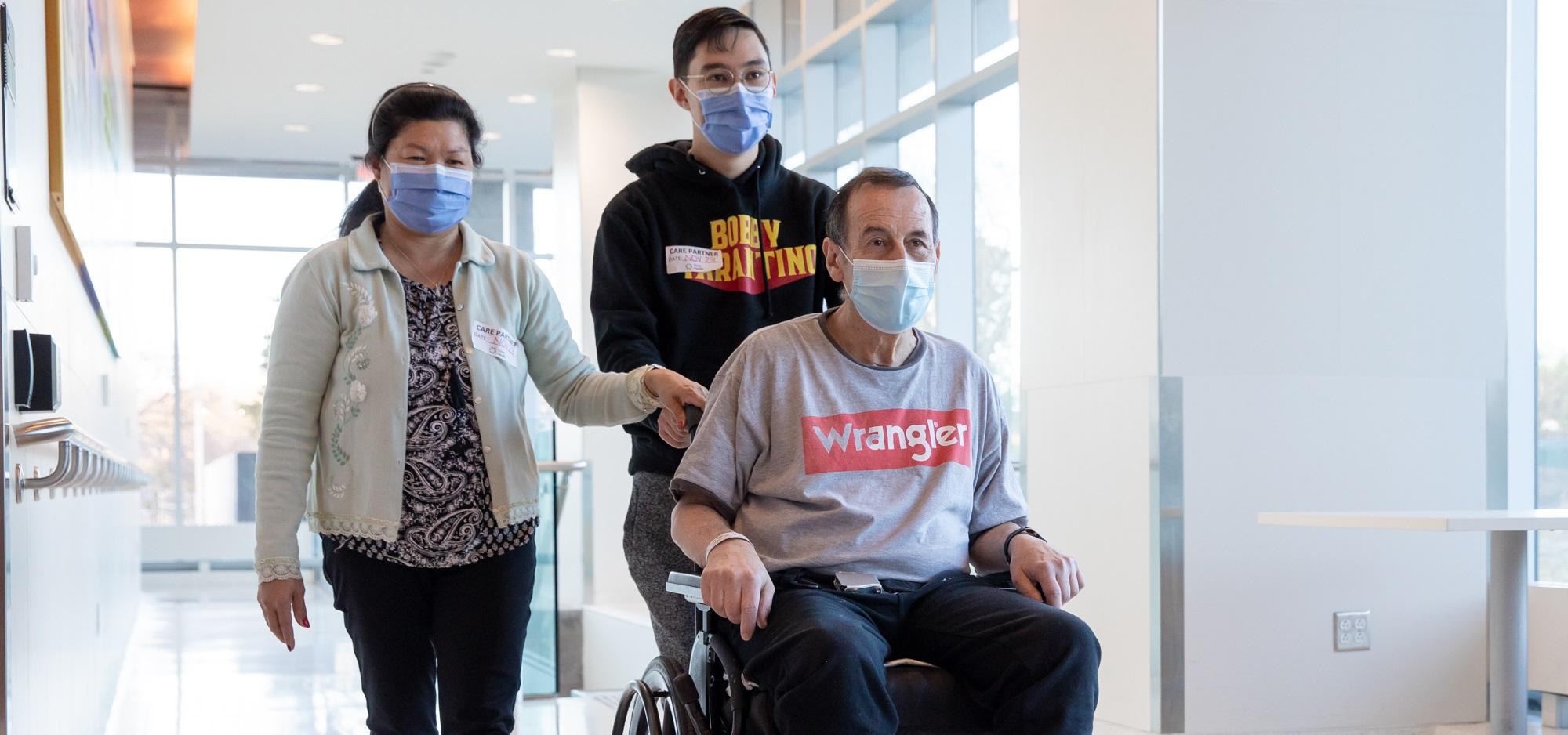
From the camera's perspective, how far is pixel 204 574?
13.3 metres

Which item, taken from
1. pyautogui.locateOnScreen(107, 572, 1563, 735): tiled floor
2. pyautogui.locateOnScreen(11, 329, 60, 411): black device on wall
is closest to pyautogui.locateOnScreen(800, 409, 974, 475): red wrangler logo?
pyautogui.locateOnScreen(11, 329, 60, 411): black device on wall

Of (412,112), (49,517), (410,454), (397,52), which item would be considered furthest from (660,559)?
(397,52)

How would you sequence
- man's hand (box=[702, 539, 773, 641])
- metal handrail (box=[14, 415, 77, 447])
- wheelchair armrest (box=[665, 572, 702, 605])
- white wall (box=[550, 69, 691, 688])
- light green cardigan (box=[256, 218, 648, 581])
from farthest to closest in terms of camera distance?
white wall (box=[550, 69, 691, 688]) < light green cardigan (box=[256, 218, 648, 581]) < wheelchair armrest (box=[665, 572, 702, 605]) < man's hand (box=[702, 539, 773, 641]) < metal handrail (box=[14, 415, 77, 447])

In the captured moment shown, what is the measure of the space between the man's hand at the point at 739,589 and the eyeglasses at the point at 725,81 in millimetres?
849

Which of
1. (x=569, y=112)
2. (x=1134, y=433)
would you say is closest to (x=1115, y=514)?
(x=1134, y=433)

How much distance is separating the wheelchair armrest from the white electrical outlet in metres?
2.94

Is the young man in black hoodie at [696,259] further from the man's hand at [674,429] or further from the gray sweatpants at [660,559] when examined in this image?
the man's hand at [674,429]

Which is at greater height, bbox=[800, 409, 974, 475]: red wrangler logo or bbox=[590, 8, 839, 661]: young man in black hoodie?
bbox=[590, 8, 839, 661]: young man in black hoodie

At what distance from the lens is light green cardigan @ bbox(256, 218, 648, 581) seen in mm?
2037

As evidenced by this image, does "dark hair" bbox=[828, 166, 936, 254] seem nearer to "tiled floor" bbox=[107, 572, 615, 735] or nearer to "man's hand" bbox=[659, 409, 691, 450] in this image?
"man's hand" bbox=[659, 409, 691, 450]

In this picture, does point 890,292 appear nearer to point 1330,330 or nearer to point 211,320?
point 1330,330

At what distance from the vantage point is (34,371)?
6.56 ft

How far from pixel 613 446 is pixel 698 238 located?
21.3 ft

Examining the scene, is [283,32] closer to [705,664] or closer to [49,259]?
[49,259]
